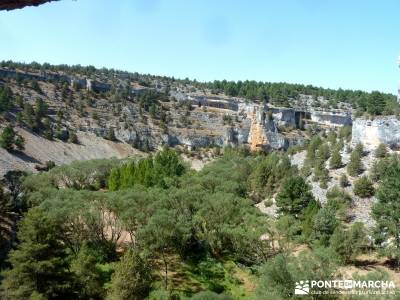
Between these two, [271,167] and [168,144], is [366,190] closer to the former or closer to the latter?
[271,167]

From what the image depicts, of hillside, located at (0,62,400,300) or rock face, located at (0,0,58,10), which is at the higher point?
rock face, located at (0,0,58,10)

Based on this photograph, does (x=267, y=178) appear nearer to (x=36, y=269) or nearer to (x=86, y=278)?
(x=86, y=278)

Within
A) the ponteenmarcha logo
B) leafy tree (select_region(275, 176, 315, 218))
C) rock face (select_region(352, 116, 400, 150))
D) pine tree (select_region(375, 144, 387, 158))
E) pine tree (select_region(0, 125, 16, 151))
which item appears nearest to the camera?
the ponteenmarcha logo

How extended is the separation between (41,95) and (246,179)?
67.7 meters

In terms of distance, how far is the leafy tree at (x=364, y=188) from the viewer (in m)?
50.0

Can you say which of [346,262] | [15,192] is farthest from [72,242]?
[346,262]

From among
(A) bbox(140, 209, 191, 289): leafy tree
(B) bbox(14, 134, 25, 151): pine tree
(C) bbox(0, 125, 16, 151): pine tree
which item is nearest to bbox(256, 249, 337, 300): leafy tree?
(A) bbox(140, 209, 191, 289): leafy tree

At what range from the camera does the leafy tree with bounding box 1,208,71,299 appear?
25.8 meters

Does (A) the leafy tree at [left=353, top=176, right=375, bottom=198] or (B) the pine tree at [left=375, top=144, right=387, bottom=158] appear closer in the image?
(A) the leafy tree at [left=353, top=176, right=375, bottom=198]

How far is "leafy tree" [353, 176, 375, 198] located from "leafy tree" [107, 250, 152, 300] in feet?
106

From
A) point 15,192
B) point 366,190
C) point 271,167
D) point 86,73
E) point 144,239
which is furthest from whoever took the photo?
point 86,73

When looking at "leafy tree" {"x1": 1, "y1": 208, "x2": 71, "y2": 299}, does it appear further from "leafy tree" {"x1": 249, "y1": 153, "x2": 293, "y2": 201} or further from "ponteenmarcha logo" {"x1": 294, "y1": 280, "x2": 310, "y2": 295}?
"leafy tree" {"x1": 249, "y1": 153, "x2": 293, "y2": 201}

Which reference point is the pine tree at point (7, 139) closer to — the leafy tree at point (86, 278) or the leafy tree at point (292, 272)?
the leafy tree at point (86, 278)

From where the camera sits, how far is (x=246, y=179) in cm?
6494
